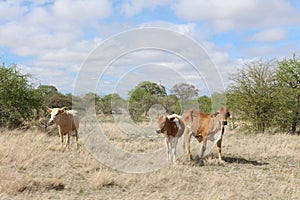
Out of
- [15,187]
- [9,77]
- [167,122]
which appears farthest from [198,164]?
[9,77]

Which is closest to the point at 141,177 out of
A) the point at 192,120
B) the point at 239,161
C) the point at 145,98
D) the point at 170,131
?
the point at 170,131

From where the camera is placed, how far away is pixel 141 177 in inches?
307

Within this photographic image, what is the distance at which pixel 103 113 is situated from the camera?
29469 millimetres

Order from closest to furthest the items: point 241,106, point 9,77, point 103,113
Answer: point 9,77
point 241,106
point 103,113

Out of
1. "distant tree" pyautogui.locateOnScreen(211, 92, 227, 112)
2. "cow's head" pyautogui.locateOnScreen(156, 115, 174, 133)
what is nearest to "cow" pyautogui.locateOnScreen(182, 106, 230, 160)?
"cow's head" pyautogui.locateOnScreen(156, 115, 174, 133)

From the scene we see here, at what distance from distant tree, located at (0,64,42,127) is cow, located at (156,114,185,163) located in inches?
403

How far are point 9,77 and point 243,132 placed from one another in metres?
13.6

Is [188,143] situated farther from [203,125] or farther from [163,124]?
[163,124]

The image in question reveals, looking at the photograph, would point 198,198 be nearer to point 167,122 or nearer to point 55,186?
point 55,186

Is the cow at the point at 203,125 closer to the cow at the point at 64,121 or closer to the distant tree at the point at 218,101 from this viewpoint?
the cow at the point at 64,121

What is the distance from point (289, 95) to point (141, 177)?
45.3ft

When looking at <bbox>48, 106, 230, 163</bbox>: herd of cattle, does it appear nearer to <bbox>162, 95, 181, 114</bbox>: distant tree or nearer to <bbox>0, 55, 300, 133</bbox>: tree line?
<bbox>0, 55, 300, 133</bbox>: tree line

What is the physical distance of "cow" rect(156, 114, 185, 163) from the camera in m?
10.0

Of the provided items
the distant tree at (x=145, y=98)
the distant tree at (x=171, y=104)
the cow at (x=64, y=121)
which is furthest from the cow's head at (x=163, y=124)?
the distant tree at (x=145, y=98)
